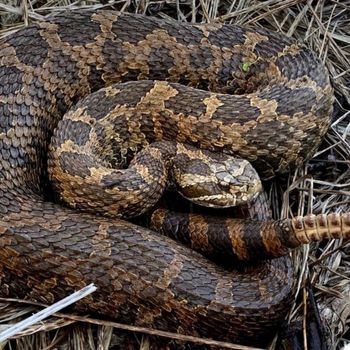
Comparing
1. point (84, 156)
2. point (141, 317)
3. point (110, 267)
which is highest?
point (84, 156)

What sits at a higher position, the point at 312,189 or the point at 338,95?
the point at 338,95

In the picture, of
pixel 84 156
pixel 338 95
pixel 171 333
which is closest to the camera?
pixel 171 333

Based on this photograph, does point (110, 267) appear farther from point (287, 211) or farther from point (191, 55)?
point (191, 55)

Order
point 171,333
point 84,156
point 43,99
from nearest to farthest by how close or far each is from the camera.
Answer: point 171,333, point 84,156, point 43,99

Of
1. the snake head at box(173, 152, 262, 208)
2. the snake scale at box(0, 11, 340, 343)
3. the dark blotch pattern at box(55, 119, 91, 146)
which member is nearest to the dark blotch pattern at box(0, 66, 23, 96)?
the snake scale at box(0, 11, 340, 343)

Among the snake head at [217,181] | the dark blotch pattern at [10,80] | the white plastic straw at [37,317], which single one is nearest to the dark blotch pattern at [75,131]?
the dark blotch pattern at [10,80]

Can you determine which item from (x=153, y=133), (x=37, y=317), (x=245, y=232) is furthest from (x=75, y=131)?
(x=37, y=317)

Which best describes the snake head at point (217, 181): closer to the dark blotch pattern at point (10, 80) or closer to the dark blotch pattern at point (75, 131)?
the dark blotch pattern at point (75, 131)

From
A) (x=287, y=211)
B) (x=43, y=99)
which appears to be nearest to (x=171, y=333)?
(x=287, y=211)
